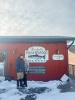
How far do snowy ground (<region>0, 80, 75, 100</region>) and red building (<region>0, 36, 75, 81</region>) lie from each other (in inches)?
55.3

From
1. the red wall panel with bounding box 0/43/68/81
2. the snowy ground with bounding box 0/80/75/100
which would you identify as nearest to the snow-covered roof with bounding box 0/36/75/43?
the red wall panel with bounding box 0/43/68/81

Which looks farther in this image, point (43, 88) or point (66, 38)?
point (66, 38)

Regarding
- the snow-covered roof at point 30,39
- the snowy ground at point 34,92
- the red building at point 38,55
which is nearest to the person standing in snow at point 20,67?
the snowy ground at point 34,92

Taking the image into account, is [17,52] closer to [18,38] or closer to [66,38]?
[18,38]

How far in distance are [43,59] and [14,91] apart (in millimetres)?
4968

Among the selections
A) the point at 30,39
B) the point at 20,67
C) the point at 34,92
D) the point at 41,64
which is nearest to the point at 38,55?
the point at 41,64

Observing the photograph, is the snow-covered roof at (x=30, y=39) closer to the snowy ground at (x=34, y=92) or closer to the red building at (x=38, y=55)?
the red building at (x=38, y=55)

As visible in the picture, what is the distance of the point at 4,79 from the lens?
18.2m

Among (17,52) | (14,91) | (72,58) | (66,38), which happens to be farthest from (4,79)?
(72,58)

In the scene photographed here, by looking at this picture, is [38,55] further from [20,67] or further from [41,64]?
[20,67]

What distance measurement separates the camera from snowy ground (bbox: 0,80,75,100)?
43.3ft

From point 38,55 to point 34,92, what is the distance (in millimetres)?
4885

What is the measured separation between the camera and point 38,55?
1909 centimetres

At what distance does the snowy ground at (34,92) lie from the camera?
13188 millimetres
